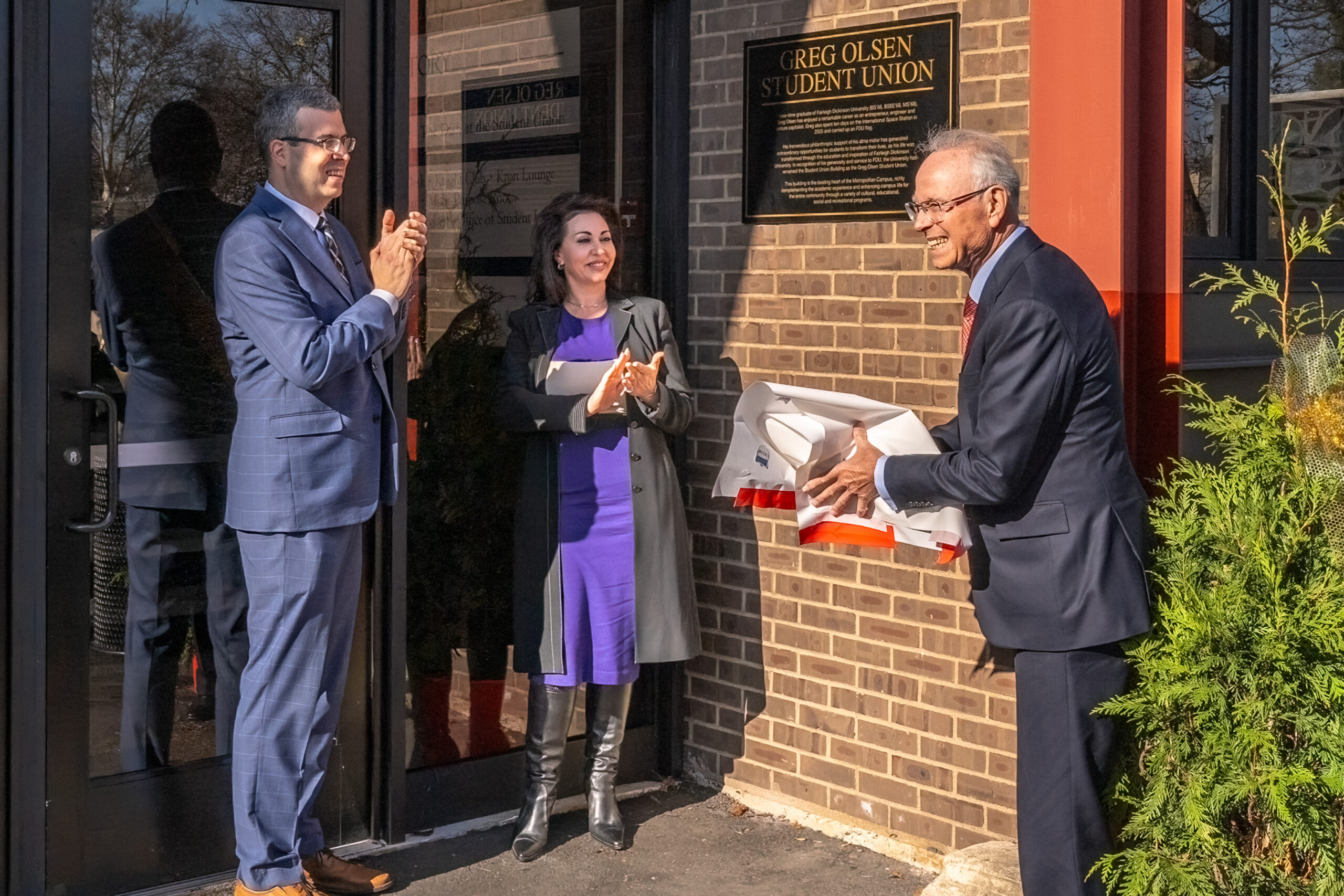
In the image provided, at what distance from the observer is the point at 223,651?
449cm

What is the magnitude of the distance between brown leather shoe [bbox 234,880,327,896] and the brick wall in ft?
6.08

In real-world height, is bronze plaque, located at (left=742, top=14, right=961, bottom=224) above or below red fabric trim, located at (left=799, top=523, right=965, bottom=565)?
Answer: above

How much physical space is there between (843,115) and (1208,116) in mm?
1432

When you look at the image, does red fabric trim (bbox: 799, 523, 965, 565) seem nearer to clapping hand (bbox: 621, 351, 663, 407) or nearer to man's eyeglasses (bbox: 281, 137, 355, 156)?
clapping hand (bbox: 621, 351, 663, 407)

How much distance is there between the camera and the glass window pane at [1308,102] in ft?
18.4

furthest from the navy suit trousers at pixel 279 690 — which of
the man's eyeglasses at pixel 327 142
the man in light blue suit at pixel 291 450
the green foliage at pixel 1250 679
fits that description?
the green foliage at pixel 1250 679

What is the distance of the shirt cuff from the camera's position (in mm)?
3746

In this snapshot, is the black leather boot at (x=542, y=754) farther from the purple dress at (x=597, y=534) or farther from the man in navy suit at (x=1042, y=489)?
the man in navy suit at (x=1042, y=489)

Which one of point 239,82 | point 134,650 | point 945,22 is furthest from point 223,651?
point 945,22

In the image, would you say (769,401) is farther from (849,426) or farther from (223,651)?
(223,651)

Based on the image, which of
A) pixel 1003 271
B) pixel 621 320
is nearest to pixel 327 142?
pixel 621 320

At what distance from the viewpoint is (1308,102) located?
5773 mm

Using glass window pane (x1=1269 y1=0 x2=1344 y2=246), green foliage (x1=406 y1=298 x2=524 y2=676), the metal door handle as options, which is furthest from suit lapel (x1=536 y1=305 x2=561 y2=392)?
glass window pane (x1=1269 y1=0 x2=1344 y2=246)

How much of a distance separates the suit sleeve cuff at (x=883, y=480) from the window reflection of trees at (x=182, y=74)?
2.08 meters
